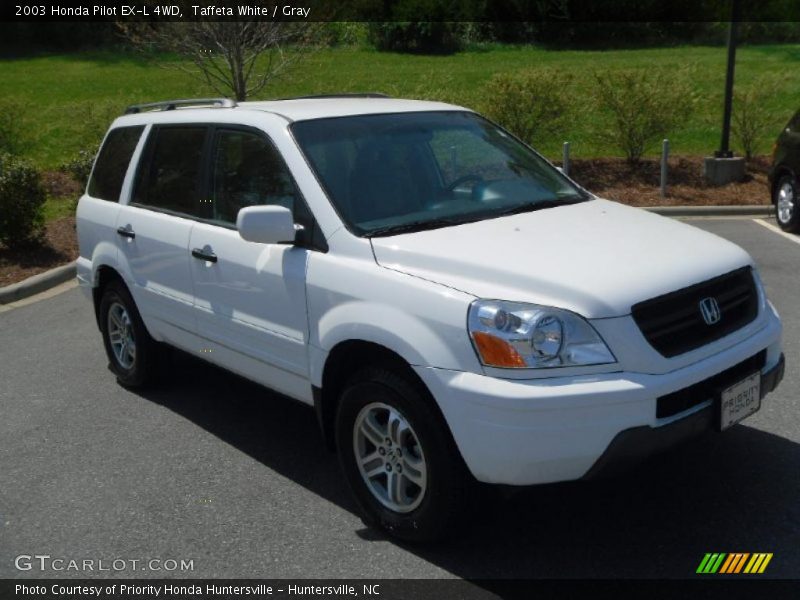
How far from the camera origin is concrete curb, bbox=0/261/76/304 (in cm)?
932

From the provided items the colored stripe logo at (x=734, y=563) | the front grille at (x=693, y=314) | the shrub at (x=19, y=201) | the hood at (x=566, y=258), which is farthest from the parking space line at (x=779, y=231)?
the shrub at (x=19, y=201)

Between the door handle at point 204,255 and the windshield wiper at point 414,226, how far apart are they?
1.11 m

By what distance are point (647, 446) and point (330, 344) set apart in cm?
146

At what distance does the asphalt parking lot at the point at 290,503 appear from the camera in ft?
12.6

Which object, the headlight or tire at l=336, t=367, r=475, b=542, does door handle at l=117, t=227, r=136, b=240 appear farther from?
the headlight

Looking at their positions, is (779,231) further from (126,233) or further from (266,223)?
(266,223)

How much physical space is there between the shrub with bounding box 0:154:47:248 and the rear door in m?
5.45

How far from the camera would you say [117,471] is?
495 centimetres

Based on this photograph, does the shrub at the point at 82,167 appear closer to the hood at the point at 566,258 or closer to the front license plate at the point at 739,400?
the hood at the point at 566,258

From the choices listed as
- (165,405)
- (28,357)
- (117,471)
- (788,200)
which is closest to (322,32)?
(788,200)

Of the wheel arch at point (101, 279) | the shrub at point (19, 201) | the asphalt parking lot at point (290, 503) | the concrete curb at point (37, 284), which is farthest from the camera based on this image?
the shrub at point (19, 201)

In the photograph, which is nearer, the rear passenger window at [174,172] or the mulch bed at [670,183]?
the rear passenger window at [174,172]

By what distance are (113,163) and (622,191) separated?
372 inches

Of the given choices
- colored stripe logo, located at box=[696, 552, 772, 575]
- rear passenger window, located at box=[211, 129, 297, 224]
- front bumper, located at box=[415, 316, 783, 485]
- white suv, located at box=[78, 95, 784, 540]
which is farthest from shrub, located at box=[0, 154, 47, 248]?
colored stripe logo, located at box=[696, 552, 772, 575]
